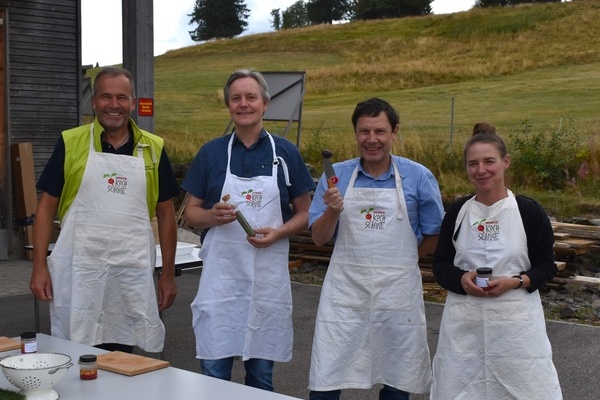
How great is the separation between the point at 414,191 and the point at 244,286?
833 mm

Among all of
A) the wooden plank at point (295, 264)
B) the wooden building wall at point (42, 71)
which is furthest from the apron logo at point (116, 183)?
the wooden building wall at point (42, 71)

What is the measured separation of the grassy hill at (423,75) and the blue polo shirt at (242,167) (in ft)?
31.9

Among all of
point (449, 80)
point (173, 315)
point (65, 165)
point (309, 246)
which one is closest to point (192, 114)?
point (449, 80)

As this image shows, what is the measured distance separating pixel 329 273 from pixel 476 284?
2.12 feet

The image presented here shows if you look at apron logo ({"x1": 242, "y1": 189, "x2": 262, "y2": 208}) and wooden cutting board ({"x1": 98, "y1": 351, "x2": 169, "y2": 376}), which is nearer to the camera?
wooden cutting board ({"x1": 98, "y1": 351, "x2": 169, "y2": 376})

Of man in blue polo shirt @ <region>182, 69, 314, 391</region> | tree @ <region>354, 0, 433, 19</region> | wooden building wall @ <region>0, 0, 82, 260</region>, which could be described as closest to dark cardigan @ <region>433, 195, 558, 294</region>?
man in blue polo shirt @ <region>182, 69, 314, 391</region>

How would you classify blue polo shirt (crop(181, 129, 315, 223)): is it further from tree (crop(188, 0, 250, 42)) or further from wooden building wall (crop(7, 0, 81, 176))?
tree (crop(188, 0, 250, 42))

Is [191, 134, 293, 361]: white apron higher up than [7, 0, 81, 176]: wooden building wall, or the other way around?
[7, 0, 81, 176]: wooden building wall

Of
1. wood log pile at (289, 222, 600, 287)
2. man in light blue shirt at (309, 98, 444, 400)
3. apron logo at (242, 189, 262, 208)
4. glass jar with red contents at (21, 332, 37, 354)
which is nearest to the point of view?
glass jar with red contents at (21, 332, 37, 354)

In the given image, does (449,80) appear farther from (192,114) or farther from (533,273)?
(533,273)

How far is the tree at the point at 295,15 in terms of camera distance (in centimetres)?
9457

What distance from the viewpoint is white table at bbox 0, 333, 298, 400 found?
2.90 meters

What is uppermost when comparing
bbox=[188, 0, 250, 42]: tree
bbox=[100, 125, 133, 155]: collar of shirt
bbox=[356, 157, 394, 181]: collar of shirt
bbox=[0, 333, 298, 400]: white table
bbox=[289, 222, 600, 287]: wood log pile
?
bbox=[188, 0, 250, 42]: tree

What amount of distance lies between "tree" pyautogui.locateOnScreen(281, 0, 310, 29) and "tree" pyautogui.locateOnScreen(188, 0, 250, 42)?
32.2 feet
